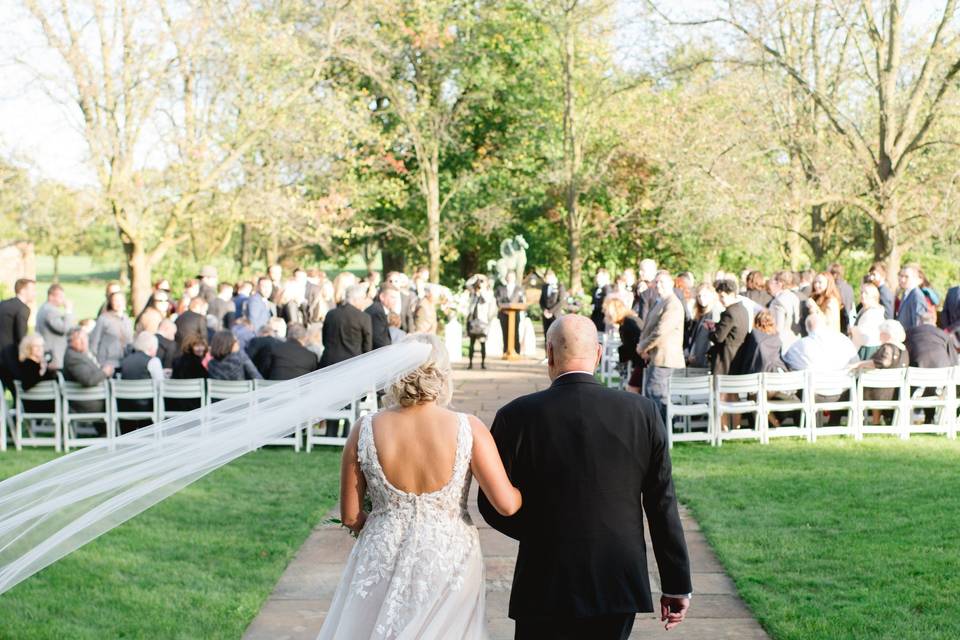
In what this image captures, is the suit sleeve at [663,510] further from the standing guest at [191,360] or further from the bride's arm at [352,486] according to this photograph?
the standing guest at [191,360]

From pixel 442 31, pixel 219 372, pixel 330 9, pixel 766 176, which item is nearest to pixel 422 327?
pixel 219 372

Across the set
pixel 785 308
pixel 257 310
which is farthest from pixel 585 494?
pixel 257 310

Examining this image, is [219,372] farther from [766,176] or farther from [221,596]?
[766,176]

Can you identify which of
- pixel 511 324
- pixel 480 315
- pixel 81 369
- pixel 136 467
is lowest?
pixel 81 369

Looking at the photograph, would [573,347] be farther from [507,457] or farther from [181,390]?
[181,390]

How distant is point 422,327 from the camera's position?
1281 cm

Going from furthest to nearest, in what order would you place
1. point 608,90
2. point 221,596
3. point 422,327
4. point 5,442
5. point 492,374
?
point 608,90, point 492,374, point 422,327, point 5,442, point 221,596

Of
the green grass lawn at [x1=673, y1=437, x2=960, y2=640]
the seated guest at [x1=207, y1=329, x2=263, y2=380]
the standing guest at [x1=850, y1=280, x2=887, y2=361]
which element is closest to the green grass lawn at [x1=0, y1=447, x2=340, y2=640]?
the seated guest at [x1=207, y1=329, x2=263, y2=380]

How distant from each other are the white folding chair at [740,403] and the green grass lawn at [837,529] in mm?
270

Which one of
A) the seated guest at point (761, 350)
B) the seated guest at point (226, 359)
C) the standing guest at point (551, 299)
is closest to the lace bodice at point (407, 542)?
the seated guest at point (226, 359)

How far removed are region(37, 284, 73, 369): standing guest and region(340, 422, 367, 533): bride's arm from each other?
1002 cm

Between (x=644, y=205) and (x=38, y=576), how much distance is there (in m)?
29.1

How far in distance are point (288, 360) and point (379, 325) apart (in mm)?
1996

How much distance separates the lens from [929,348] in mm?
11828
